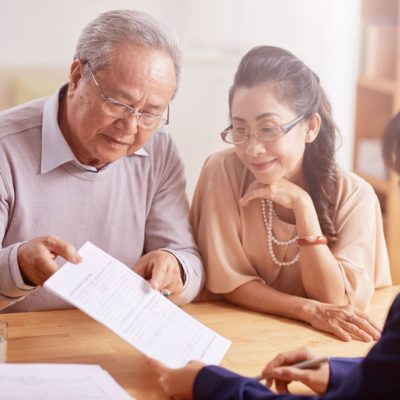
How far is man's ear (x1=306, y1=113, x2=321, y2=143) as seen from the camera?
2123mm

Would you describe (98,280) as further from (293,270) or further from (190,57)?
(190,57)

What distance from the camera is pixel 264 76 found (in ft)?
6.76

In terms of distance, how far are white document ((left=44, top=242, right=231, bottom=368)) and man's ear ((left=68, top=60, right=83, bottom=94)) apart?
47 cm

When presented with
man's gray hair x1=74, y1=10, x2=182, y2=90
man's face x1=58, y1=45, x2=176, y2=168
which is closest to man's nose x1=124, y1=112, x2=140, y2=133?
man's face x1=58, y1=45, x2=176, y2=168

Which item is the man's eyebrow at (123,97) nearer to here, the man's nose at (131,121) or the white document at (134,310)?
the man's nose at (131,121)

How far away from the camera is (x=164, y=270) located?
192cm

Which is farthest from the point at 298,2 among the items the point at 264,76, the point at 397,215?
the point at 264,76

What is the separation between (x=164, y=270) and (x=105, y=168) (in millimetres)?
329

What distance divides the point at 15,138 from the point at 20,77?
0.97 metres

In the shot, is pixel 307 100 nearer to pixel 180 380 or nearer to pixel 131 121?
pixel 131 121

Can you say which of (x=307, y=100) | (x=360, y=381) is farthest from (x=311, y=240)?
(x=360, y=381)

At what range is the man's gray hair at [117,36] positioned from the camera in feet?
6.29

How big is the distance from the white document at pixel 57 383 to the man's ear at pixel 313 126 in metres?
0.84

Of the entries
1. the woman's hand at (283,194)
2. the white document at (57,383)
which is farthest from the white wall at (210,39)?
the white document at (57,383)
